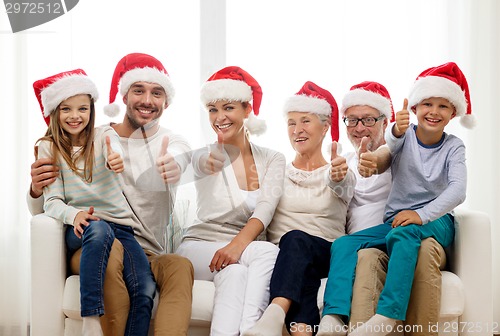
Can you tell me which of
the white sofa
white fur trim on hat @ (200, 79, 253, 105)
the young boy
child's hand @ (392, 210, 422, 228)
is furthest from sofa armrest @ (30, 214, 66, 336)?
child's hand @ (392, 210, 422, 228)

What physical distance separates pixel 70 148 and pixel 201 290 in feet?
2.21

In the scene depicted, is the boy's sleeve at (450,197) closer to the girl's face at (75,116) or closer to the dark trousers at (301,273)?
the dark trousers at (301,273)

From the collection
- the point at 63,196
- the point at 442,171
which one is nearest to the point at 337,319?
the point at 442,171

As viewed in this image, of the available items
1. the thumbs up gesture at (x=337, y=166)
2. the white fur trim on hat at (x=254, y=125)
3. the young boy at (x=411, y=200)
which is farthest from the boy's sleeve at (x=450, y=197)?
the white fur trim on hat at (x=254, y=125)

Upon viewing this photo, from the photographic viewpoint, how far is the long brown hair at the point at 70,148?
2.26m

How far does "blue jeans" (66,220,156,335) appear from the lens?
1.95 metres

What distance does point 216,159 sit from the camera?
249cm

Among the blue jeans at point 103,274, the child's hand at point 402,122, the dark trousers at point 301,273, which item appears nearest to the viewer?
the blue jeans at point 103,274

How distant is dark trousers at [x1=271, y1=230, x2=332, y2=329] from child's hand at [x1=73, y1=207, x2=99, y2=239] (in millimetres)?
621

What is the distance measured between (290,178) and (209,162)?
0.31m

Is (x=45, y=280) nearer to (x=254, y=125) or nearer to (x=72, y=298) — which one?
(x=72, y=298)

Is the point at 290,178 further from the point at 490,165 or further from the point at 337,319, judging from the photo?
the point at 490,165

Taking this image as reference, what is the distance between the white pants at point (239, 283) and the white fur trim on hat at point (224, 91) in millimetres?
562

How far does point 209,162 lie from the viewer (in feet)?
8.13
